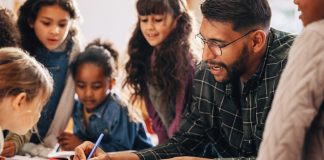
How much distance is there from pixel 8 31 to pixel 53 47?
7.7 inches

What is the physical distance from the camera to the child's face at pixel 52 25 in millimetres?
1908

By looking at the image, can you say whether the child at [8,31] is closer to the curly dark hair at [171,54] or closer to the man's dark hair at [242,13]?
the curly dark hair at [171,54]

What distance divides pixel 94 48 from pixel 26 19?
0.30 m

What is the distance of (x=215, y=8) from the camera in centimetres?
137

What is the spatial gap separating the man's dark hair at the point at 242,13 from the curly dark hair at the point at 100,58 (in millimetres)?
743

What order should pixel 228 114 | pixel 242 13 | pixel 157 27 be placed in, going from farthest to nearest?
pixel 157 27
pixel 228 114
pixel 242 13

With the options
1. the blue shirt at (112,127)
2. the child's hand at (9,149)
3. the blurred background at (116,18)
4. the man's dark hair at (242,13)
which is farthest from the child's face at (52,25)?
the blurred background at (116,18)

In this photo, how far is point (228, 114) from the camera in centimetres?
146

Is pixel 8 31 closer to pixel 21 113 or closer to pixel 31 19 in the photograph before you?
pixel 31 19

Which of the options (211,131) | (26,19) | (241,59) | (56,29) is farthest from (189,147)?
(26,19)

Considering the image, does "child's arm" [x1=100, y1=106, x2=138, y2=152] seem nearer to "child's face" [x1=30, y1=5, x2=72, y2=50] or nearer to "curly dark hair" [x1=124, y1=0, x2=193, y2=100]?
"curly dark hair" [x1=124, y1=0, x2=193, y2=100]

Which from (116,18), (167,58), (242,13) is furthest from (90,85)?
(116,18)

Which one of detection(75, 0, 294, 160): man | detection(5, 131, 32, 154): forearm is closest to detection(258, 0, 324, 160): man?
detection(75, 0, 294, 160): man

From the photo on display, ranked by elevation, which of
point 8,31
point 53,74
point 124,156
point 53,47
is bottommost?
point 124,156
